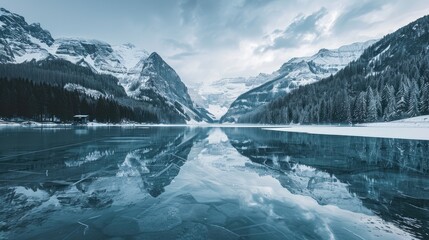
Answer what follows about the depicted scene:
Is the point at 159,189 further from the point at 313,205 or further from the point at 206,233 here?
the point at 313,205

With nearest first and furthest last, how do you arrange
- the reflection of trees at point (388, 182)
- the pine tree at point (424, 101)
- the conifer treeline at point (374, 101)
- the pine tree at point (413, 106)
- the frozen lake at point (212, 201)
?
1. the frozen lake at point (212, 201)
2. the reflection of trees at point (388, 182)
3. the pine tree at point (424, 101)
4. the pine tree at point (413, 106)
5. the conifer treeline at point (374, 101)

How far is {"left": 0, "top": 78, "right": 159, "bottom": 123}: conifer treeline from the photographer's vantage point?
95.9 meters

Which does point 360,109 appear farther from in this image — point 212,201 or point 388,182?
point 212,201

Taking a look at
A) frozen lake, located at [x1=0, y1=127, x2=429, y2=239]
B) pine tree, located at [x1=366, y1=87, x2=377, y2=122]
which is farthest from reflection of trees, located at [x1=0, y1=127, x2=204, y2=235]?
pine tree, located at [x1=366, y1=87, x2=377, y2=122]

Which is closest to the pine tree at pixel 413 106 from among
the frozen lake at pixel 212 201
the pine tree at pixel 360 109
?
the pine tree at pixel 360 109

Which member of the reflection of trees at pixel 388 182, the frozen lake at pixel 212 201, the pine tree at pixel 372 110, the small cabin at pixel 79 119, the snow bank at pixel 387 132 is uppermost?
the pine tree at pixel 372 110

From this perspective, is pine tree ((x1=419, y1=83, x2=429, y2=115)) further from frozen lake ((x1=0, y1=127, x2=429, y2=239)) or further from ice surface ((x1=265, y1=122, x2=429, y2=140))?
frozen lake ((x1=0, y1=127, x2=429, y2=239))

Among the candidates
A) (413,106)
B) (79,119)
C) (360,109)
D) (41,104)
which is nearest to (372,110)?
(360,109)

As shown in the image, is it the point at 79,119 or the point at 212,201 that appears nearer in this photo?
the point at 212,201

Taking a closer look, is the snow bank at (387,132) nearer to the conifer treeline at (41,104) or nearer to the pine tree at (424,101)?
the pine tree at (424,101)

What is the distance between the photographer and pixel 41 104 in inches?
4126

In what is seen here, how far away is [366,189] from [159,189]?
8.93 metres

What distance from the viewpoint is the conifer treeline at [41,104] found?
3777 inches

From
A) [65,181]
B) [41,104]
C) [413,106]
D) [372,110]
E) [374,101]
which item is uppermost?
[374,101]
